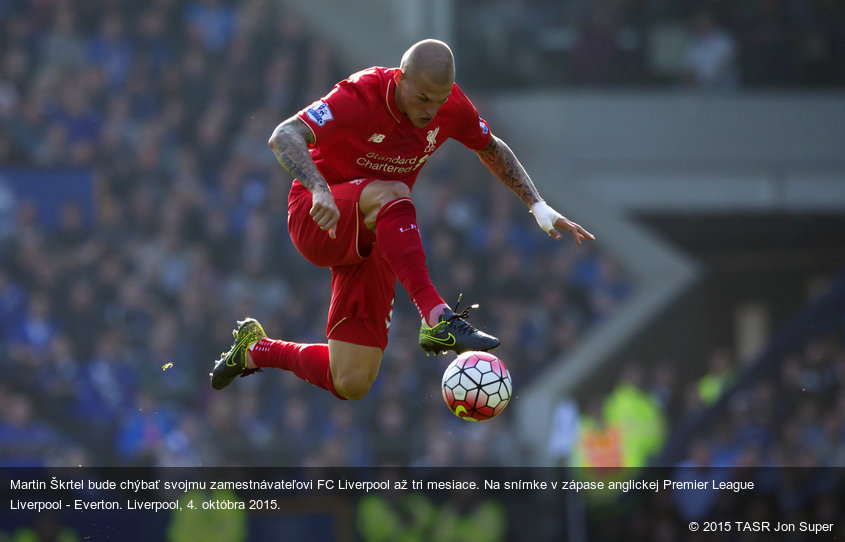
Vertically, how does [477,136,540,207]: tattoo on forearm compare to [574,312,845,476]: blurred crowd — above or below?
above

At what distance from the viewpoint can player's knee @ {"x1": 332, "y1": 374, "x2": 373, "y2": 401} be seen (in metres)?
7.09

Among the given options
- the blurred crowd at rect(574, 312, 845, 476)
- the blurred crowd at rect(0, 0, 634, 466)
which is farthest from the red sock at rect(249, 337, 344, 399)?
the blurred crowd at rect(574, 312, 845, 476)

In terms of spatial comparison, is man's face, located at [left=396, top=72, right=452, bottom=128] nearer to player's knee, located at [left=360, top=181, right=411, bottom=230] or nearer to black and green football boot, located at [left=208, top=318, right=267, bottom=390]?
player's knee, located at [left=360, top=181, right=411, bottom=230]

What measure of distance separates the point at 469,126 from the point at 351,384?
5.36 feet

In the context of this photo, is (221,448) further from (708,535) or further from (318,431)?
(708,535)

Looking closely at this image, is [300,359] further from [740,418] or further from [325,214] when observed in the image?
[740,418]

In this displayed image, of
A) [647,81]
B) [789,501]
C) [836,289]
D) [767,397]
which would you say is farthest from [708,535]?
[647,81]

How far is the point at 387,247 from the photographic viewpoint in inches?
247

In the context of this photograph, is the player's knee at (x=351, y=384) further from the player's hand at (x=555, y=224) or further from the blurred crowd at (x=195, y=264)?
the blurred crowd at (x=195, y=264)

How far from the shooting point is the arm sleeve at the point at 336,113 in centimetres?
630

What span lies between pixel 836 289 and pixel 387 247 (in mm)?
9424

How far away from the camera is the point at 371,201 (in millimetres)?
6367

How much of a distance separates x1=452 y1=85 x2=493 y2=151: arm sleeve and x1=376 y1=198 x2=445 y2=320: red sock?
0.85 meters

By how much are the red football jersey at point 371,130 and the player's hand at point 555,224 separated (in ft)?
2.18
